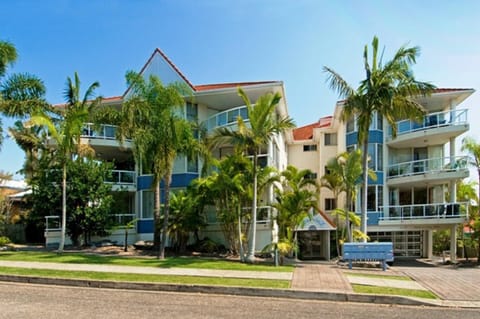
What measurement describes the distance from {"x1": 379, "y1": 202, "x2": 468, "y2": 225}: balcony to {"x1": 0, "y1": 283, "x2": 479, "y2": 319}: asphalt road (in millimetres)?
15815

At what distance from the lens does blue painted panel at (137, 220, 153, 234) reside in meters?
25.7

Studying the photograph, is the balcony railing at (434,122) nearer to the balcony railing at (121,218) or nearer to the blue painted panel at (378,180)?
the blue painted panel at (378,180)

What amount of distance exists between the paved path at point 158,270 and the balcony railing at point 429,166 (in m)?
15.7

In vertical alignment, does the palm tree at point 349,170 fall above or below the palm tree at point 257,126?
below

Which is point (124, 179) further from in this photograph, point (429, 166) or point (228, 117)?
point (429, 166)

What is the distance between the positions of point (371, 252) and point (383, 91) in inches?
288

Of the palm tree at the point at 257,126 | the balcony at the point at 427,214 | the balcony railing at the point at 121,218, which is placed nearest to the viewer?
the palm tree at the point at 257,126

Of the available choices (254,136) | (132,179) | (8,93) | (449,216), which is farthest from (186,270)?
(449,216)

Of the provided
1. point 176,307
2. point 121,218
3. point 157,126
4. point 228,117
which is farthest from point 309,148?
point 176,307

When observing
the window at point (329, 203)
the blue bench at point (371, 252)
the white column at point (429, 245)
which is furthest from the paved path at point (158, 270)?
the window at point (329, 203)

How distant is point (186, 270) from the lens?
13703 mm

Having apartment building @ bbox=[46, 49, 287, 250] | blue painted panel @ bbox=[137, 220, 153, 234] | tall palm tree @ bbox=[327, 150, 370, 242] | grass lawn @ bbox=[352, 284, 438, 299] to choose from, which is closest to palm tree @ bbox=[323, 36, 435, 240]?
tall palm tree @ bbox=[327, 150, 370, 242]

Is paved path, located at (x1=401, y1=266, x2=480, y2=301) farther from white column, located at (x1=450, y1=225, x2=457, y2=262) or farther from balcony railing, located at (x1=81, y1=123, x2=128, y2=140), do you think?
balcony railing, located at (x1=81, y1=123, x2=128, y2=140)

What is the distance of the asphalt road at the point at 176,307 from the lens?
8.09 meters
